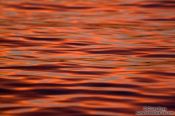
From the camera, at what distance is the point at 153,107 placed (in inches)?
218

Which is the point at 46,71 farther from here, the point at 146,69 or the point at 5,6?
the point at 5,6

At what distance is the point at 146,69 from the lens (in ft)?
23.0

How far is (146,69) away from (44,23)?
3.61 meters

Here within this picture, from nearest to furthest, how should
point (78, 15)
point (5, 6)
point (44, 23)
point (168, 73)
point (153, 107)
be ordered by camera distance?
point (153, 107) → point (168, 73) → point (44, 23) → point (78, 15) → point (5, 6)

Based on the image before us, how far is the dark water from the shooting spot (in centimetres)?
571

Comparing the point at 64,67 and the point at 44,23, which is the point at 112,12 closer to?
the point at 44,23

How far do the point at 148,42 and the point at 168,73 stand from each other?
6.20 feet

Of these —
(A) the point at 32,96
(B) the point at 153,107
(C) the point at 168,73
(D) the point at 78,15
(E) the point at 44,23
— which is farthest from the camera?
(D) the point at 78,15

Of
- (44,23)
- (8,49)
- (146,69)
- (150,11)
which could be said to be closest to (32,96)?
(146,69)

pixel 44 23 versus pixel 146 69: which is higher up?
pixel 44 23

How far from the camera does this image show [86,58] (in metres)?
7.70

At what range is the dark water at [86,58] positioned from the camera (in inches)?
225

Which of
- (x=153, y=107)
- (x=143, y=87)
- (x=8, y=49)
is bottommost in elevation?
(x=153, y=107)

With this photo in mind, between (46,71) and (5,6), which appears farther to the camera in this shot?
(5,6)
